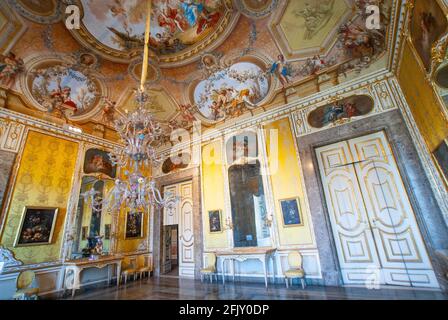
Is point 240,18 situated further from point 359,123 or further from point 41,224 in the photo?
point 41,224

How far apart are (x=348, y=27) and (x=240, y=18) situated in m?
3.02

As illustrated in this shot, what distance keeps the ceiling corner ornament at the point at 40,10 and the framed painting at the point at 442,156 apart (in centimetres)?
923

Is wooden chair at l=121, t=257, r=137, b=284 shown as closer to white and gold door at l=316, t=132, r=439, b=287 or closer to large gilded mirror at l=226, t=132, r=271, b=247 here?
large gilded mirror at l=226, t=132, r=271, b=247

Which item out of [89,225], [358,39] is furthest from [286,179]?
[89,225]

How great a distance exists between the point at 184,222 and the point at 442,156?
→ 800 cm

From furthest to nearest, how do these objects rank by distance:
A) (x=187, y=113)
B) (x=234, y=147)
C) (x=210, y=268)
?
(x=187, y=113) < (x=234, y=147) < (x=210, y=268)

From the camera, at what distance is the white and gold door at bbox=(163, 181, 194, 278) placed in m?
8.11

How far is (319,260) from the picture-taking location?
559 centimetres

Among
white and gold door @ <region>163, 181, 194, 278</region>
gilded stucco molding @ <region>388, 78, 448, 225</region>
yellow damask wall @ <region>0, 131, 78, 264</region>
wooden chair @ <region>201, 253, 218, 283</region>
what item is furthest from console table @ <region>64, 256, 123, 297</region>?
gilded stucco molding @ <region>388, 78, 448, 225</region>

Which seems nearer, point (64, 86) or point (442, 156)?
point (442, 156)

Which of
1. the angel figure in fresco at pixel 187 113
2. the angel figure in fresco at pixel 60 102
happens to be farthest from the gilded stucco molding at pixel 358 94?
the angel figure in fresco at pixel 60 102

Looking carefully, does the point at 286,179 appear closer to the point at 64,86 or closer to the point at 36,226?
A: the point at 36,226

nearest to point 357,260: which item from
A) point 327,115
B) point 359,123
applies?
point 359,123

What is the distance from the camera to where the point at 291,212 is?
6.29m
